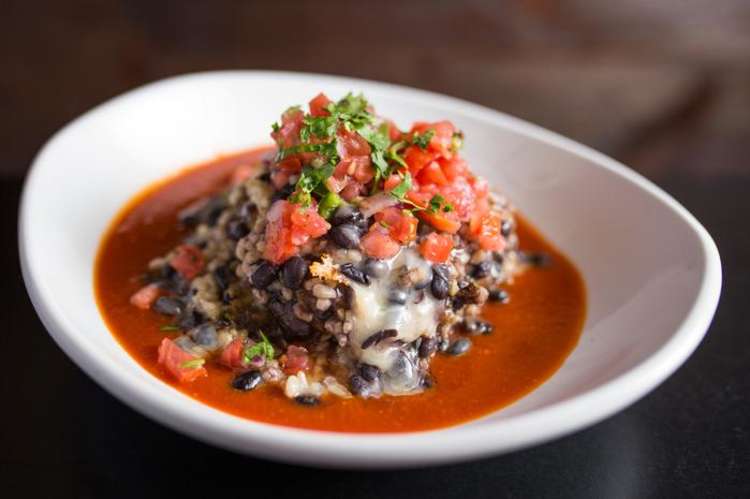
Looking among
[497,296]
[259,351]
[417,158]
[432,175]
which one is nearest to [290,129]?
[417,158]

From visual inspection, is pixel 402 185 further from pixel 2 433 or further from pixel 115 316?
pixel 2 433

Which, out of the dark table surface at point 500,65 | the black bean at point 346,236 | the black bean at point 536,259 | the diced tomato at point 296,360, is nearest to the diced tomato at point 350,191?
the black bean at point 346,236

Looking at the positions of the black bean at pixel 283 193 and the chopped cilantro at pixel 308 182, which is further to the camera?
the black bean at pixel 283 193

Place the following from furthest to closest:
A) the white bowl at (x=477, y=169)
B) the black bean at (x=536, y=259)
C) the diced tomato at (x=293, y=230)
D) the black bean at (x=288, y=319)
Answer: the black bean at (x=536, y=259), the black bean at (x=288, y=319), the diced tomato at (x=293, y=230), the white bowl at (x=477, y=169)

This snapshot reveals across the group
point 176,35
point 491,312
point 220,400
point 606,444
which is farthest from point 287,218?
point 176,35

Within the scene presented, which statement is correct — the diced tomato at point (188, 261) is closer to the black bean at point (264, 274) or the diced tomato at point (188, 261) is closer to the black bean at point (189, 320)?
the black bean at point (189, 320)

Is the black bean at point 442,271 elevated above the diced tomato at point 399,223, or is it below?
below

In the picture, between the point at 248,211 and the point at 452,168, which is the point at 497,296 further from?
the point at 248,211
